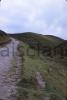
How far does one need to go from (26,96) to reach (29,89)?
1.08 m

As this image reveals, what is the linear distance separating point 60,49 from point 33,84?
45.1 ft

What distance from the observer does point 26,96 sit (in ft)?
37.4

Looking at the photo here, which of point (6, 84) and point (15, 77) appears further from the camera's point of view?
point (15, 77)

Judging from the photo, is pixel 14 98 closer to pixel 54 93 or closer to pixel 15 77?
pixel 54 93

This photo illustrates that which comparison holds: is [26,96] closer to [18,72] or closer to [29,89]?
[29,89]

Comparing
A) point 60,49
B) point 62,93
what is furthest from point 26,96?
point 60,49

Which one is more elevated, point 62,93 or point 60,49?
point 60,49

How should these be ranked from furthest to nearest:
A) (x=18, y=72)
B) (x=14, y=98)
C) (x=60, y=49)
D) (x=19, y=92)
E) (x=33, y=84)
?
(x=60, y=49), (x=18, y=72), (x=33, y=84), (x=19, y=92), (x=14, y=98)

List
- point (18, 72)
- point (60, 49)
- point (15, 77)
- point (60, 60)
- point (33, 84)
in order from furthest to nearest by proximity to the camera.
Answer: point (60, 49)
point (60, 60)
point (18, 72)
point (15, 77)
point (33, 84)

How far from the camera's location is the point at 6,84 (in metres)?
13.6

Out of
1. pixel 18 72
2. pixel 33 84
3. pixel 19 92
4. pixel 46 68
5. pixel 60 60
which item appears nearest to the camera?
pixel 19 92

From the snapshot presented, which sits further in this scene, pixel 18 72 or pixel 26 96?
pixel 18 72

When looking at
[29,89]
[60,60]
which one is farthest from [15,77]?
[60,60]

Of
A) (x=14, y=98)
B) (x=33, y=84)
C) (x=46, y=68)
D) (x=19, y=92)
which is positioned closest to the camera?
(x=14, y=98)
